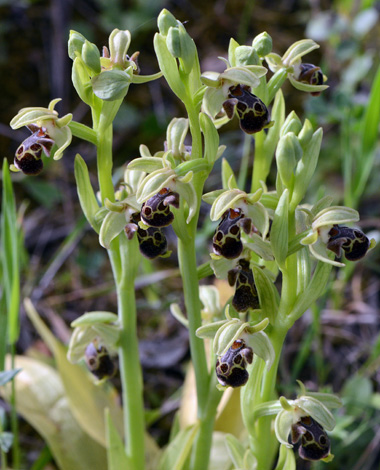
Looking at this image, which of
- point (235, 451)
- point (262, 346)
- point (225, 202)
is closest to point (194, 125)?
point (225, 202)

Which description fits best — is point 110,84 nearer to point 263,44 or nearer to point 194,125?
point 194,125

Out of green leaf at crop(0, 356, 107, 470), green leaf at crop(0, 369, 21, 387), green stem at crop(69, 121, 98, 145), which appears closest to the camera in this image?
green stem at crop(69, 121, 98, 145)

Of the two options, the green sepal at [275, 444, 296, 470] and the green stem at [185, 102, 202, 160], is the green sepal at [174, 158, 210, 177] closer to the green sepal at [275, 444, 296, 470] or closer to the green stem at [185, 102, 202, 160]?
the green stem at [185, 102, 202, 160]

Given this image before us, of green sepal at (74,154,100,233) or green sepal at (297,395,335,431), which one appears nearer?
green sepal at (297,395,335,431)

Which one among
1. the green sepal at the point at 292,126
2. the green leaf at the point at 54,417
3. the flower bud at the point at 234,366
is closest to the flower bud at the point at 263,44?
the green sepal at the point at 292,126

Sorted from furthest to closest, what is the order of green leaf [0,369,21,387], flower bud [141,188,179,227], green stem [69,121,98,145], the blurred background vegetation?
the blurred background vegetation, green leaf [0,369,21,387], green stem [69,121,98,145], flower bud [141,188,179,227]

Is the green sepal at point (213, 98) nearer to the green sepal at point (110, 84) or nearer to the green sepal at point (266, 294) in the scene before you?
the green sepal at point (110, 84)

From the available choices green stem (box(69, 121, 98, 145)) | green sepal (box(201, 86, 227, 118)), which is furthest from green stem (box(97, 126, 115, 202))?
green sepal (box(201, 86, 227, 118))
